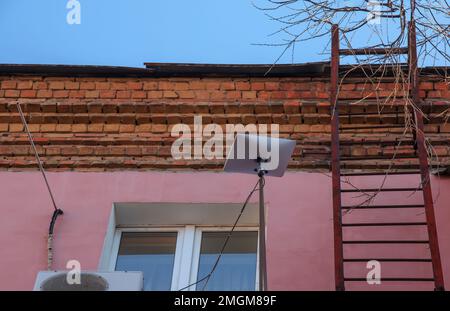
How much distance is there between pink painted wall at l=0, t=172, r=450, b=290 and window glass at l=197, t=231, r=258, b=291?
0.29m

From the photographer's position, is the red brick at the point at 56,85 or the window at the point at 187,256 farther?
the red brick at the point at 56,85

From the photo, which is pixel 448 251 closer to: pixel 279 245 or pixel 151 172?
pixel 279 245

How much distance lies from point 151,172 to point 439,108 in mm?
2279

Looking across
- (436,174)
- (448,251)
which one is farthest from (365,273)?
(436,174)

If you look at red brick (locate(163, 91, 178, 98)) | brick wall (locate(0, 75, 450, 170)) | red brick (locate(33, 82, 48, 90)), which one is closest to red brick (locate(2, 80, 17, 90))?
brick wall (locate(0, 75, 450, 170))

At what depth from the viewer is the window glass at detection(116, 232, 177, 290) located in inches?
243

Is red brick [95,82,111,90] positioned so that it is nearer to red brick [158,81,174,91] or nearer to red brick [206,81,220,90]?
red brick [158,81,174,91]

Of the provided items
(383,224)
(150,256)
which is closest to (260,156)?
(383,224)

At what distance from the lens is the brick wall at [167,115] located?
666 cm

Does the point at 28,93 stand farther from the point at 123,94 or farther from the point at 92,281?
the point at 92,281

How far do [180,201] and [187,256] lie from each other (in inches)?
15.9

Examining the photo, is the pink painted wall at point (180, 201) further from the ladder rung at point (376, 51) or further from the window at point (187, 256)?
the ladder rung at point (376, 51)

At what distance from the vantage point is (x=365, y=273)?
573cm

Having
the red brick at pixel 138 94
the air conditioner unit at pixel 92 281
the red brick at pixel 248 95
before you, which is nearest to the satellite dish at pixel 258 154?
the air conditioner unit at pixel 92 281
